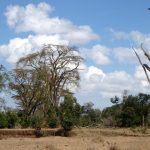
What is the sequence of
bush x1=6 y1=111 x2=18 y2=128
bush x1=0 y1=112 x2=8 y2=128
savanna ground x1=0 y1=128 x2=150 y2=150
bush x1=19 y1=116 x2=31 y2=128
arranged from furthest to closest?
1. bush x1=19 y1=116 x2=31 y2=128
2. bush x1=6 y1=111 x2=18 y2=128
3. bush x1=0 y1=112 x2=8 y2=128
4. savanna ground x1=0 y1=128 x2=150 y2=150

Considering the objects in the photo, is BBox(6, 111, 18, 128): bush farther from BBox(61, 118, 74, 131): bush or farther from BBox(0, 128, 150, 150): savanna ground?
BBox(0, 128, 150, 150): savanna ground

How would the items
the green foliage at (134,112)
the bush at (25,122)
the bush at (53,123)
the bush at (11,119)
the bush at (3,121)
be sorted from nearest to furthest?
1. the bush at (53,123)
2. the bush at (3,121)
3. the bush at (11,119)
4. the bush at (25,122)
5. the green foliage at (134,112)

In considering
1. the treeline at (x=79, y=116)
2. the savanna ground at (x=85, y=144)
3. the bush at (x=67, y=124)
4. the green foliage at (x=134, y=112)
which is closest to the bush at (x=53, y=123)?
the treeline at (x=79, y=116)

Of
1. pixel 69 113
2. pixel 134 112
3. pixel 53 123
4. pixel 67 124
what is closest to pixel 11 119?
pixel 53 123

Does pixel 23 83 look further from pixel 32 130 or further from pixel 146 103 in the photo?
pixel 32 130

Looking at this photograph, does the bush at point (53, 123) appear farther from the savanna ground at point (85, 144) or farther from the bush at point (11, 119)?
Result: the savanna ground at point (85, 144)

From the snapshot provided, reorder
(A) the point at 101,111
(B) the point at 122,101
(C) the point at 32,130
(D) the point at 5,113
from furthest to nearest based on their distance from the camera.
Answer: (A) the point at 101,111 < (B) the point at 122,101 < (D) the point at 5,113 < (C) the point at 32,130

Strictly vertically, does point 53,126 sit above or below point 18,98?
below

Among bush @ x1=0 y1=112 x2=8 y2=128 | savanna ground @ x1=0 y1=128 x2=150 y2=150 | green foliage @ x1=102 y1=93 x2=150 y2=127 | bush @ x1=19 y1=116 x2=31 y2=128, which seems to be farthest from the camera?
green foliage @ x1=102 y1=93 x2=150 y2=127

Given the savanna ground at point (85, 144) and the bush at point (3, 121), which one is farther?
the bush at point (3, 121)

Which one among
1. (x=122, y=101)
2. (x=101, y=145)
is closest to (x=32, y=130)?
(x=101, y=145)

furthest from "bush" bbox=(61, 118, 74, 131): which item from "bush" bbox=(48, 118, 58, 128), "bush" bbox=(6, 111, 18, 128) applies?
"bush" bbox=(6, 111, 18, 128)

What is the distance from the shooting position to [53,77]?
5297cm

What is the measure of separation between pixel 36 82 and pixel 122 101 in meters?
10.6
